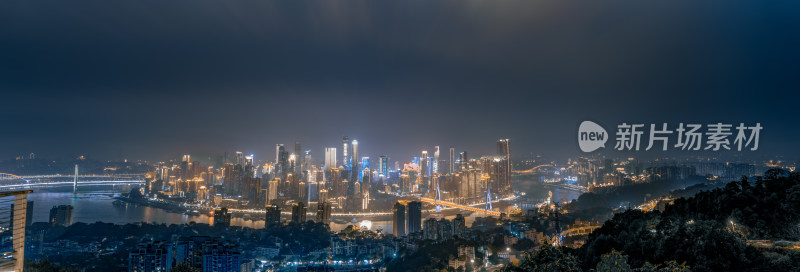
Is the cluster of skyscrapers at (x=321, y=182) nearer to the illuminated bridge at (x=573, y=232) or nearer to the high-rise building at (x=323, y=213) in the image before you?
the high-rise building at (x=323, y=213)

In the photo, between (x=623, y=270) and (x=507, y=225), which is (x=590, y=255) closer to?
(x=623, y=270)

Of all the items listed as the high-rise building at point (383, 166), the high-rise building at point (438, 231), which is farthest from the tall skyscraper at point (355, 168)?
the high-rise building at point (438, 231)

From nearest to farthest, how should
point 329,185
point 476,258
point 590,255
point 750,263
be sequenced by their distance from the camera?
point 750,263
point 590,255
point 476,258
point 329,185

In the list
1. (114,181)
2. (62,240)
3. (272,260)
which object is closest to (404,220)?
(272,260)

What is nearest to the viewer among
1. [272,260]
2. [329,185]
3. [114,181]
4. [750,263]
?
[750,263]

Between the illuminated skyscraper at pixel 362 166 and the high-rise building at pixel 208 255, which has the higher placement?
the illuminated skyscraper at pixel 362 166

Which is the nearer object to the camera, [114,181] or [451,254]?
[451,254]

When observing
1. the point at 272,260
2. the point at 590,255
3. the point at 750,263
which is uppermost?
the point at 750,263
